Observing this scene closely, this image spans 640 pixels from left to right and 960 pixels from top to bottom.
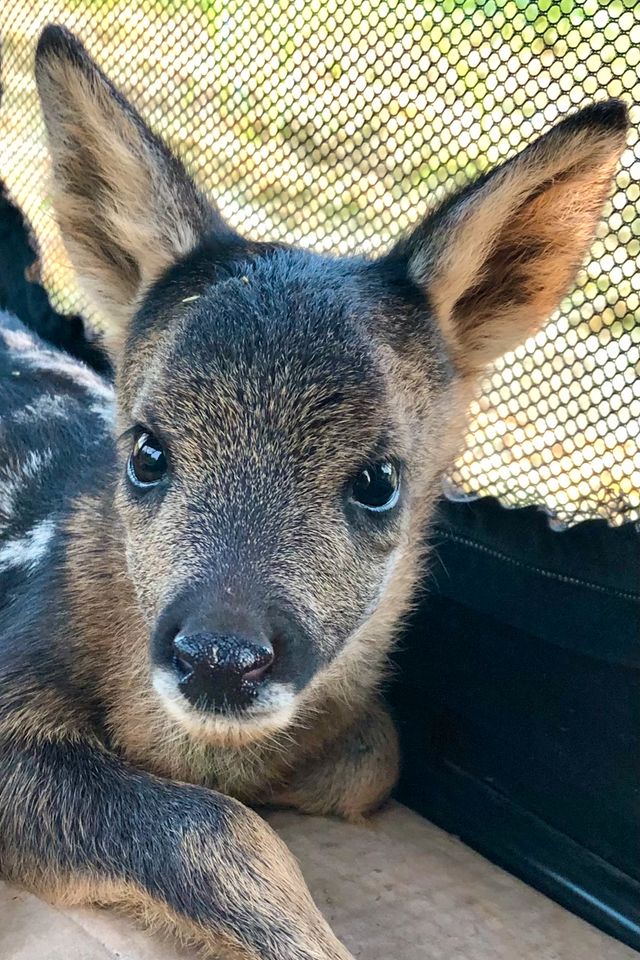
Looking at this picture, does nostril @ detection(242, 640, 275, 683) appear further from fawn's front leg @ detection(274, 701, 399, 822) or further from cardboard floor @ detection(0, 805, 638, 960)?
fawn's front leg @ detection(274, 701, 399, 822)

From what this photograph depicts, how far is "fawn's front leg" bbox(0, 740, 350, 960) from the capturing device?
8.93 feet

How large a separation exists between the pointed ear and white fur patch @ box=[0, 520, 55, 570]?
147 cm

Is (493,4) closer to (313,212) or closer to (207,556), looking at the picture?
(313,212)

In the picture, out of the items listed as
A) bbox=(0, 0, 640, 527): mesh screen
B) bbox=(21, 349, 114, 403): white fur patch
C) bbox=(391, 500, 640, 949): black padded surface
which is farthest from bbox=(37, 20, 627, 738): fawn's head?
bbox=(21, 349, 114, 403): white fur patch

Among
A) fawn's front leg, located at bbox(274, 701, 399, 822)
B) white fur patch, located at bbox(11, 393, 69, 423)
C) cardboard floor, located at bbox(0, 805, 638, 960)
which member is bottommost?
cardboard floor, located at bbox(0, 805, 638, 960)

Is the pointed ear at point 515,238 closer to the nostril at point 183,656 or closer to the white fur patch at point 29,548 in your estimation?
the nostril at point 183,656

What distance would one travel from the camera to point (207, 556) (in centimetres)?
250

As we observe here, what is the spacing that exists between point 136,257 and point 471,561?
142cm

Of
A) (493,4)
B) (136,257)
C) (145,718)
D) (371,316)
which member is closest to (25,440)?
(136,257)

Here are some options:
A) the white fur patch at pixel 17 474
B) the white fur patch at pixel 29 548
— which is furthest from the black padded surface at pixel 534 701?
the white fur patch at pixel 17 474

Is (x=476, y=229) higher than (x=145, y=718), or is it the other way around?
(x=476, y=229)

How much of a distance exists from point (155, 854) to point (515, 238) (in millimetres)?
1925

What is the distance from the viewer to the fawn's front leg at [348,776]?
3.59m

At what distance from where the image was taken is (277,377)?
8.68ft
